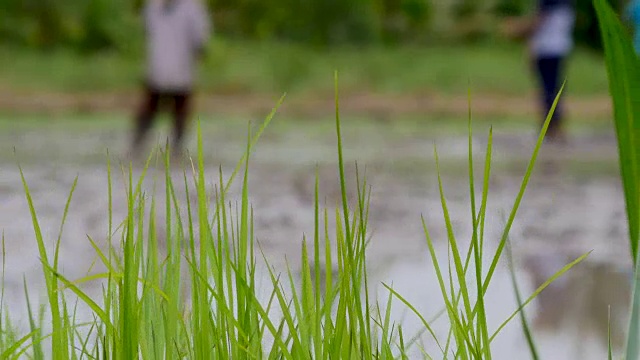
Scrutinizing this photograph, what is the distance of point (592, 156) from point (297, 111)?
21.8 feet

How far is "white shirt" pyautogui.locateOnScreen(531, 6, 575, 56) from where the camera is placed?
35.0 ft

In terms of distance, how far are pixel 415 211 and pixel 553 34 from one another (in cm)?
408

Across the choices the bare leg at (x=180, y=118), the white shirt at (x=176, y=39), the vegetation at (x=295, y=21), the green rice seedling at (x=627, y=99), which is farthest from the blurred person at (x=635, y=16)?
the vegetation at (x=295, y=21)

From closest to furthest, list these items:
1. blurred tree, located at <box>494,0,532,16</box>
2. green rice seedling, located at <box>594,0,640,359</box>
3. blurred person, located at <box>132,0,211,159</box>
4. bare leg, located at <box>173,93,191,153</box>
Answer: green rice seedling, located at <box>594,0,640,359</box> < bare leg, located at <box>173,93,191,153</box> < blurred person, located at <box>132,0,211,159</box> < blurred tree, located at <box>494,0,532,16</box>

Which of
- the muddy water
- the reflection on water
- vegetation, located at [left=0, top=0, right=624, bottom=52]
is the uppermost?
vegetation, located at [left=0, top=0, right=624, bottom=52]

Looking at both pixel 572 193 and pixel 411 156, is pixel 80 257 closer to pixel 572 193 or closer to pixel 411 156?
pixel 572 193

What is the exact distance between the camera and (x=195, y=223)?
5.08m

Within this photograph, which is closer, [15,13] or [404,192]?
[404,192]

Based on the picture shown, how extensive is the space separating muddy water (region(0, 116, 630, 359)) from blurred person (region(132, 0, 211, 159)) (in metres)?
0.50

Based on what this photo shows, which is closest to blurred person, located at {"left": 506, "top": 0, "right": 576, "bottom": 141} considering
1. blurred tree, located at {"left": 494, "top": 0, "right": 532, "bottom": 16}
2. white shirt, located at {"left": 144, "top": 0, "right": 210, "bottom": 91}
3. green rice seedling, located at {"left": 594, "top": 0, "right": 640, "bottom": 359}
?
white shirt, located at {"left": 144, "top": 0, "right": 210, "bottom": 91}

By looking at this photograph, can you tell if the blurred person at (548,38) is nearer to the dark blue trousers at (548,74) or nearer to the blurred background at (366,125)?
the dark blue trousers at (548,74)

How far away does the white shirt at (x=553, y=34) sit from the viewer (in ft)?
35.0

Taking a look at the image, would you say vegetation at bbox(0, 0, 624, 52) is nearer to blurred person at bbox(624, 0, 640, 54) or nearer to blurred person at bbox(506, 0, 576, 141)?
blurred person at bbox(506, 0, 576, 141)

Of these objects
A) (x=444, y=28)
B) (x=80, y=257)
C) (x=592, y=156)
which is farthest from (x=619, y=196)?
(x=444, y=28)
